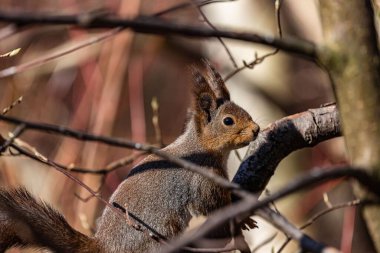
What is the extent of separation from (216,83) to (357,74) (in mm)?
1262

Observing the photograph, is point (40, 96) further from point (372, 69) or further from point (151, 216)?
point (372, 69)

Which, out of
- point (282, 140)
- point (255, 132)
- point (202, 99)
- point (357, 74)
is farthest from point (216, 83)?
point (357, 74)

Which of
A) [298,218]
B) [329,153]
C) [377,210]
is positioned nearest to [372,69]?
[377,210]

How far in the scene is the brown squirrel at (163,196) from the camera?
1.87 metres

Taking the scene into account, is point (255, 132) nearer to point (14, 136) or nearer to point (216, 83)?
point (216, 83)

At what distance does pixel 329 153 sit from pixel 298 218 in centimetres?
63

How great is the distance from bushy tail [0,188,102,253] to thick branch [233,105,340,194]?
0.46 metres

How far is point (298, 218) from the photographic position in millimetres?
3578

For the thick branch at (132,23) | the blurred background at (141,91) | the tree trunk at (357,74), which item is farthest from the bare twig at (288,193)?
the blurred background at (141,91)

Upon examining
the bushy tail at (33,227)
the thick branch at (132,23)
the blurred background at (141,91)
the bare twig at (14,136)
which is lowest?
the bushy tail at (33,227)

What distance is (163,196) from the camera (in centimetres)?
214

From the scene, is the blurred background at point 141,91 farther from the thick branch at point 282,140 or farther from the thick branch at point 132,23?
the thick branch at point 132,23

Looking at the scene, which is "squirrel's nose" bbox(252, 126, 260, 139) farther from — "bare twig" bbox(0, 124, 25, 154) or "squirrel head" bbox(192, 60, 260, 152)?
"bare twig" bbox(0, 124, 25, 154)

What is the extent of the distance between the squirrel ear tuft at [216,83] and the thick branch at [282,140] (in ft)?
0.94
